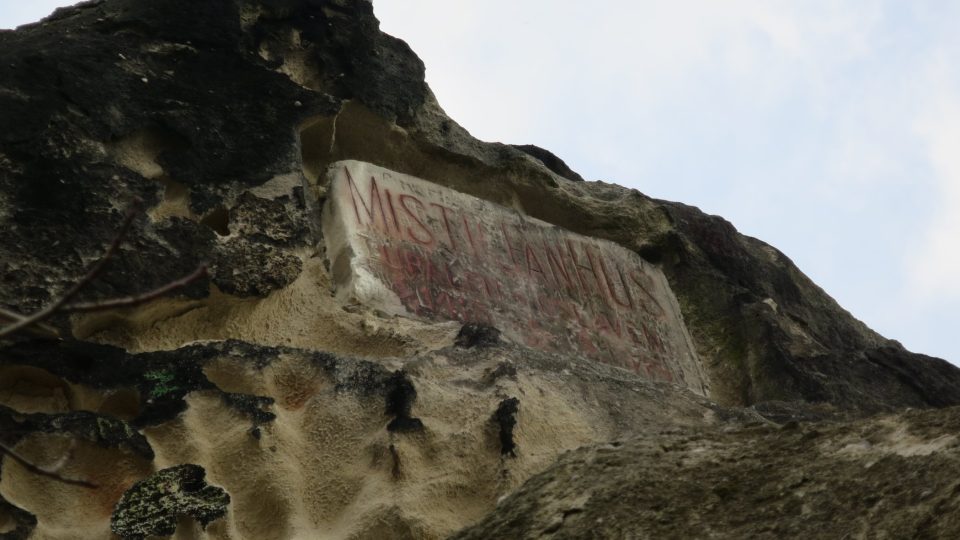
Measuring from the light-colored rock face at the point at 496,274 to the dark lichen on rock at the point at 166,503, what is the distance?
1275mm

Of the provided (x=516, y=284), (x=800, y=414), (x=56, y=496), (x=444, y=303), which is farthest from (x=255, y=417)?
(x=800, y=414)

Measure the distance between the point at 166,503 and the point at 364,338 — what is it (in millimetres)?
1176

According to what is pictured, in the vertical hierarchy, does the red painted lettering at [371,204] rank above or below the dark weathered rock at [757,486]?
above

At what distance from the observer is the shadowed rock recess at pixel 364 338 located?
10.5ft

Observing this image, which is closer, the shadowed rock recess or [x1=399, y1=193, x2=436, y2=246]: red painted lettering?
the shadowed rock recess

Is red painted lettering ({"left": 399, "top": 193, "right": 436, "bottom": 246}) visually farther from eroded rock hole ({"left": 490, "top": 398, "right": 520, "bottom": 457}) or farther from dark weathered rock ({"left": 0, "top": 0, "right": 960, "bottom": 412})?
eroded rock hole ({"left": 490, "top": 398, "right": 520, "bottom": 457})

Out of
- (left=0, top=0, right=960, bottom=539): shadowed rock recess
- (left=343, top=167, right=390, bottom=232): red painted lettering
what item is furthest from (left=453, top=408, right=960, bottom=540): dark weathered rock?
(left=343, top=167, right=390, bottom=232): red painted lettering

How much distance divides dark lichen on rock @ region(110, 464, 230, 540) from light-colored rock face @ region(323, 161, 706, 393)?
127cm

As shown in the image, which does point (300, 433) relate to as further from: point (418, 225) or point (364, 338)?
point (418, 225)

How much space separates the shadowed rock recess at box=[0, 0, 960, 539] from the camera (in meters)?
3.19

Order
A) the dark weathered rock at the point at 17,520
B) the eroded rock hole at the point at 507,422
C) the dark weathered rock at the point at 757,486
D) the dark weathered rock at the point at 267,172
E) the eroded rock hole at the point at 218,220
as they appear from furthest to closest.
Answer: the eroded rock hole at the point at 218,220 < the dark weathered rock at the point at 267,172 < the eroded rock hole at the point at 507,422 < the dark weathered rock at the point at 17,520 < the dark weathered rock at the point at 757,486

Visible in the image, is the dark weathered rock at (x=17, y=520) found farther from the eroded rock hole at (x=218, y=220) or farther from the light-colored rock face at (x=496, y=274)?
the light-colored rock face at (x=496, y=274)

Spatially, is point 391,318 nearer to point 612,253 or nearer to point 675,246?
point 612,253

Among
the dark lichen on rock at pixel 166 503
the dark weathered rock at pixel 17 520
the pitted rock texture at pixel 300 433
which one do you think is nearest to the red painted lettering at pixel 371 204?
the pitted rock texture at pixel 300 433
